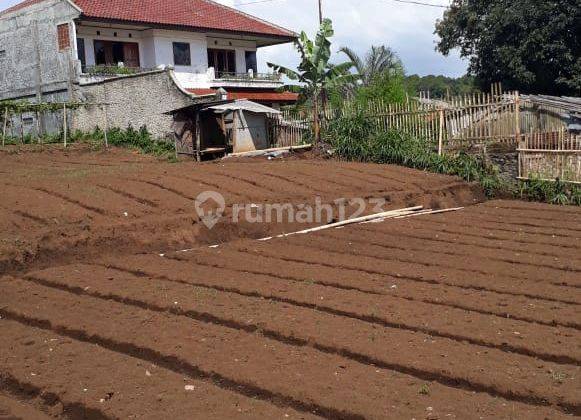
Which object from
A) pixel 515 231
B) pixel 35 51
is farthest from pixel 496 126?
pixel 35 51

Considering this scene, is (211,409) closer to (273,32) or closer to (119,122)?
(119,122)

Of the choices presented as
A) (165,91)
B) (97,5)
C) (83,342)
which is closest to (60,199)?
(83,342)

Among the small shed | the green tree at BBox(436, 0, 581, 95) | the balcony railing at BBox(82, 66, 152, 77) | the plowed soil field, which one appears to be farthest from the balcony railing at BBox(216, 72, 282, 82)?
the plowed soil field

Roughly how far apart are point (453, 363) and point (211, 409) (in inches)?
67.4

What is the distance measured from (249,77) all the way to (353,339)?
25.5 meters

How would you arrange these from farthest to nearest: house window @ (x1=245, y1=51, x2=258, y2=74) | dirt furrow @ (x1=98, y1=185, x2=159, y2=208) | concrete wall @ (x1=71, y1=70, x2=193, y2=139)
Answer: house window @ (x1=245, y1=51, x2=258, y2=74), concrete wall @ (x1=71, y1=70, x2=193, y2=139), dirt furrow @ (x1=98, y1=185, x2=159, y2=208)

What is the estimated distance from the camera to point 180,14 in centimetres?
2816

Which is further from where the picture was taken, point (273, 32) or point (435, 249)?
point (273, 32)

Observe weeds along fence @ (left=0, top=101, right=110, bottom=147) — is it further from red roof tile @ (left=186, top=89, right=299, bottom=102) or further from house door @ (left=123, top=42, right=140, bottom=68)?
red roof tile @ (left=186, top=89, right=299, bottom=102)

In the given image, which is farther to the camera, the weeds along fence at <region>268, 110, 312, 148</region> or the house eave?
the house eave

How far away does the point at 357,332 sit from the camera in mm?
5172

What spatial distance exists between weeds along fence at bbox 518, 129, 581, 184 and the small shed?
7931mm

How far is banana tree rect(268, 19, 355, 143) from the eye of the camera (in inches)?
773

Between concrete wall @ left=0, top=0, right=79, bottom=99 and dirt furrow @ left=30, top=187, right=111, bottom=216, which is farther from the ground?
concrete wall @ left=0, top=0, right=79, bottom=99
